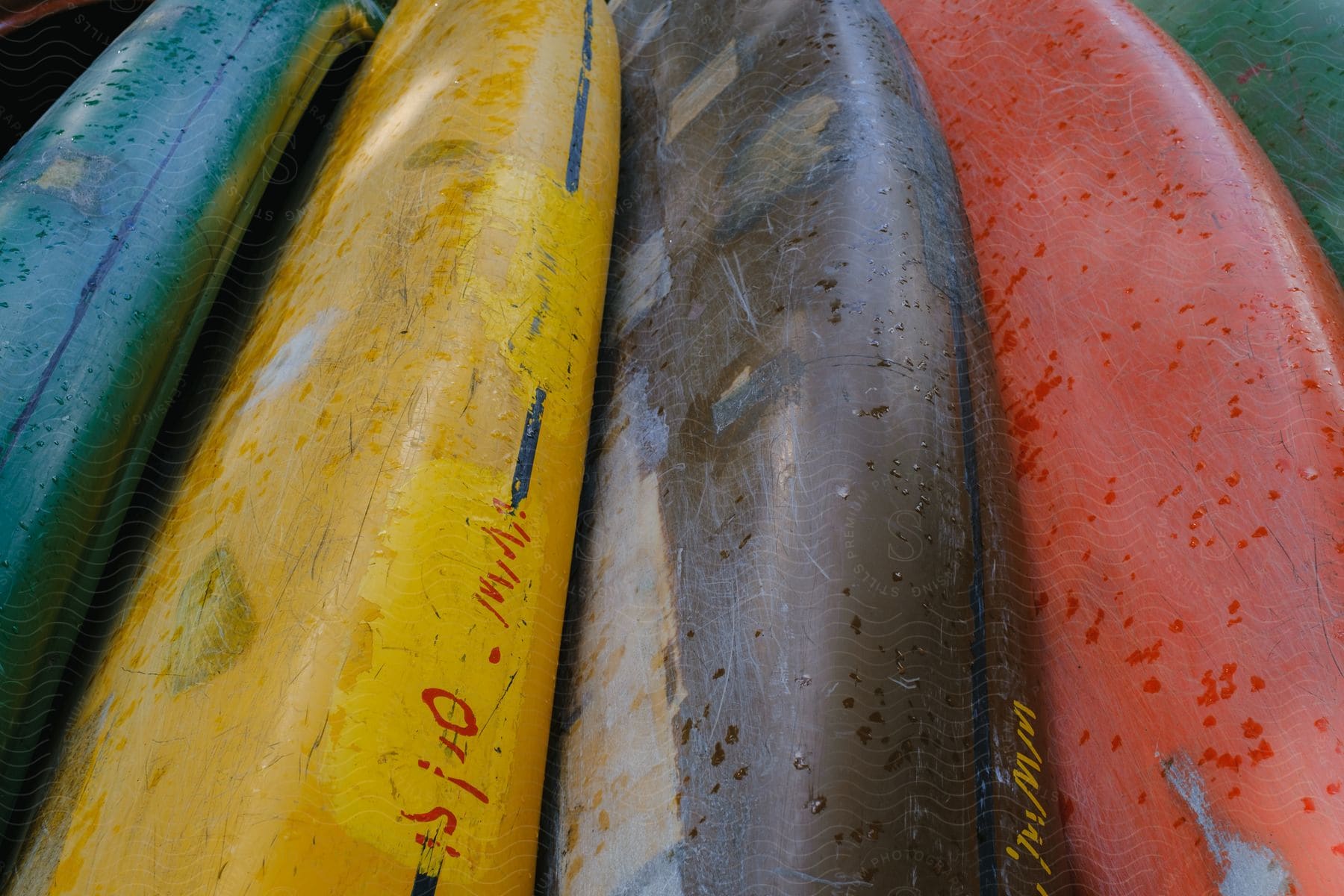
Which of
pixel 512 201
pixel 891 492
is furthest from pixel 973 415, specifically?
pixel 512 201

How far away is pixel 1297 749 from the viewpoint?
63 centimetres

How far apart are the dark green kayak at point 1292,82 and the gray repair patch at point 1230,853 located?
61 centimetres

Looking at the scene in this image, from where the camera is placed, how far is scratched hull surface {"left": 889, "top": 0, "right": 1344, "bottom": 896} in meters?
0.65

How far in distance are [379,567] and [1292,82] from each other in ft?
4.03

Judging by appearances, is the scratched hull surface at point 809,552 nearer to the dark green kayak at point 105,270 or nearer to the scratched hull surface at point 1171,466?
the scratched hull surface at point 1171,466

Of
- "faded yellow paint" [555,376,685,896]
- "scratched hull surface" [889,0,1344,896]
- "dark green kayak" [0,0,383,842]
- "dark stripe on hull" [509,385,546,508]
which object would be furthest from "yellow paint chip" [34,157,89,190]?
"scratched hull surface" [889,0,1344,896]

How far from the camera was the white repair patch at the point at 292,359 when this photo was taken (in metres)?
1.04

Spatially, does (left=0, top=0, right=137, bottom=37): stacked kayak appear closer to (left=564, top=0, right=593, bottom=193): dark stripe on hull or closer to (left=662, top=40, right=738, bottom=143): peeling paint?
(left=564, top=0, right=593, bottom=193): dark stripe on hull

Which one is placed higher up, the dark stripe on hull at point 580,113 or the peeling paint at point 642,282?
the dark stripe on hull at point 580,113

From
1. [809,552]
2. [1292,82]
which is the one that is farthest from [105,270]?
[1292,82]

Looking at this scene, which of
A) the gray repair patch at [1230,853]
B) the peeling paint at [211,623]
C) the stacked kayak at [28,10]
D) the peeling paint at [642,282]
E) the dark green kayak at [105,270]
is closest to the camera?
the gray repair patch at [1230,853]

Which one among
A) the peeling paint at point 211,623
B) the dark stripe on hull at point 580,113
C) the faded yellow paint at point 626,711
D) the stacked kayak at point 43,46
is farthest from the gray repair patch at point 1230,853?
the stacked kayak at point 43,46

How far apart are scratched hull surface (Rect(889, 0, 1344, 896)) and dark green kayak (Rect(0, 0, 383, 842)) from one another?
3.41 ft

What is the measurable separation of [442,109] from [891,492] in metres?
0.88
